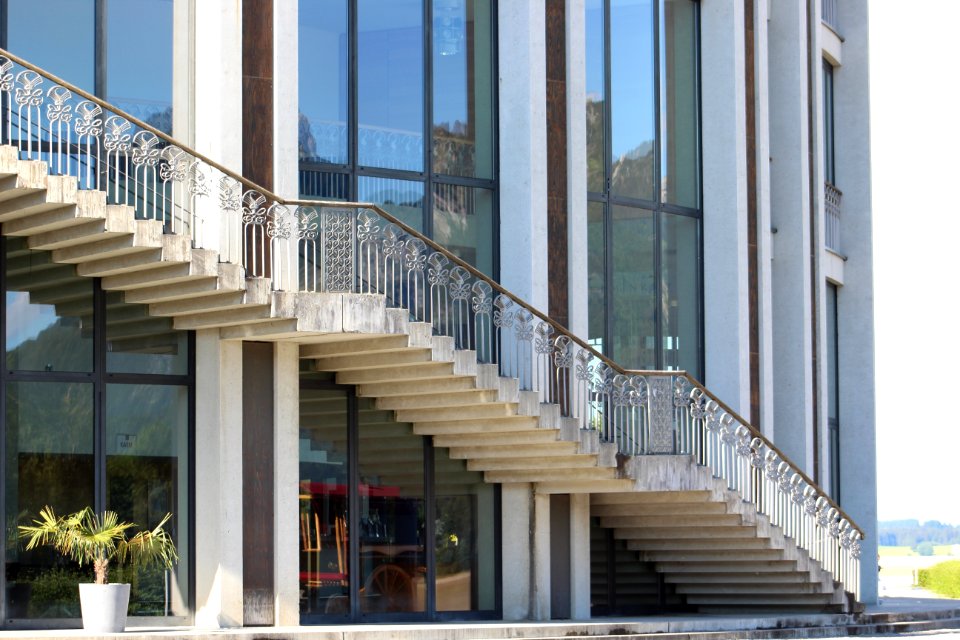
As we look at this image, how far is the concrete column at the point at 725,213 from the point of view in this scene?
24422 mm

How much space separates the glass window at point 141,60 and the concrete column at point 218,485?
8.81 ft

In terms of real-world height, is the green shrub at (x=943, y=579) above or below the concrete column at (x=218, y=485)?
below

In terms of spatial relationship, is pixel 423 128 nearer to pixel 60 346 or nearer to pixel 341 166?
pixel 341 166

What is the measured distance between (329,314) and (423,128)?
4.43 metres

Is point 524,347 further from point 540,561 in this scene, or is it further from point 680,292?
point 680,292

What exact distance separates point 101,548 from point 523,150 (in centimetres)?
750

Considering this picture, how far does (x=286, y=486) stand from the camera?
63.2 ft

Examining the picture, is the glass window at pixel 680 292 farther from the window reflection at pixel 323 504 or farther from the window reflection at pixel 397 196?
the window reflection at pixel 323 504

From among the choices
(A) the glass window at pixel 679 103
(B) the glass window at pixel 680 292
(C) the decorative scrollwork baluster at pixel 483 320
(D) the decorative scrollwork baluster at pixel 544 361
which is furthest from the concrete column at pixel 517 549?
(A) the glass window at pixel 679 103

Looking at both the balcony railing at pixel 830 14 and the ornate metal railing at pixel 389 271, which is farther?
the balcony railing at pixel 830 14

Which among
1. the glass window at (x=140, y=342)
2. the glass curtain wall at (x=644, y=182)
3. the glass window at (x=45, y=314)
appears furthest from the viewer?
the glass curtain wall at (x=644, y=182)

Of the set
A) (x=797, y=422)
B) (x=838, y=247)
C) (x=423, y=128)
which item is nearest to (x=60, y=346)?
(x=423, y=128)

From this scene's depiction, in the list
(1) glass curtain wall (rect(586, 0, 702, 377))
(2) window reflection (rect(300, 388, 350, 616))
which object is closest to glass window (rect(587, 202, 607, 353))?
(1) glass curtain wall (rect(586, 0, 702, 377))

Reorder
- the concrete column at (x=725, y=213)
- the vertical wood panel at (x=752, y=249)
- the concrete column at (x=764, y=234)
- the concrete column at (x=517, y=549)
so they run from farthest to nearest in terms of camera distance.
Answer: the concrete column at (x=764, y=234) < the vertical wood panel at (x=752, y=249) < the concrete column at (x=725, y=213) < the concrete column at (x=517, y=549)
